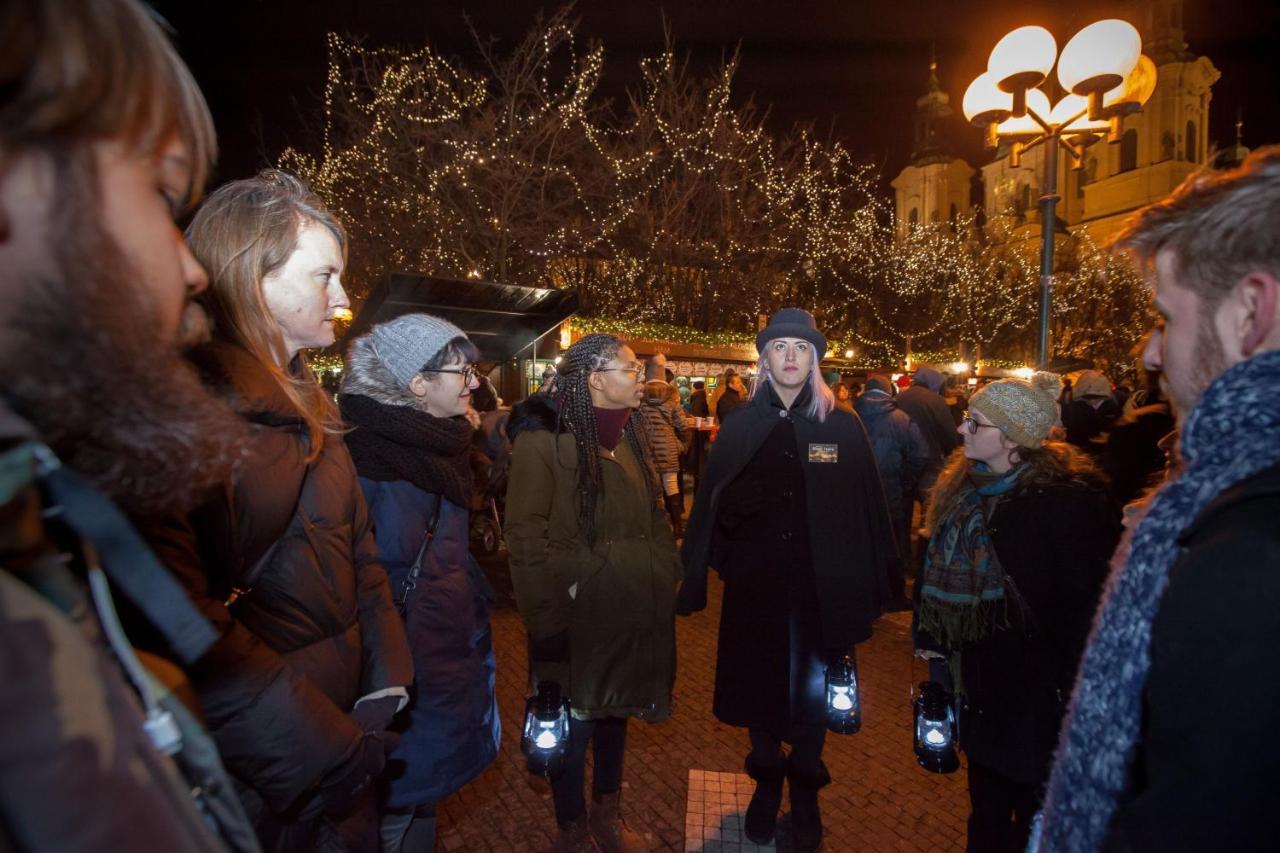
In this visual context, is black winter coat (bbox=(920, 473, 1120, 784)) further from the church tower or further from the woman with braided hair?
the church tower

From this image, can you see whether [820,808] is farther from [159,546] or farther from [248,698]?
[159,546]

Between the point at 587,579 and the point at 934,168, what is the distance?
229 feet

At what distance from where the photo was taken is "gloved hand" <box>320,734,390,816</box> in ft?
5.00

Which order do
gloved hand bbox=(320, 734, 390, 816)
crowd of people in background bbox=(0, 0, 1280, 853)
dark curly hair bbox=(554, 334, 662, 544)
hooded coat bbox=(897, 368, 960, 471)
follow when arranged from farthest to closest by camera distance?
hooded coat bbox=(897, 368, 960, 471) < dark curly hair bbox=(554, 334, 662, 544) < gloved hand bbox=(320, 734, 390, 816) < crowd of people in background bbox=(0, 0, 1280, 853)

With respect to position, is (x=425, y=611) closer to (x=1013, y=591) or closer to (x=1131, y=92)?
(x=1013, y=591)

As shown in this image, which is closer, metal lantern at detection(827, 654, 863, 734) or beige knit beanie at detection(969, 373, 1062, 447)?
beige knit beanie at detection(969, 373, 1062, 447)

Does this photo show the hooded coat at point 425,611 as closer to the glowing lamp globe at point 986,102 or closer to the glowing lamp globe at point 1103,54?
the glowing lamp globe at point 1103,54

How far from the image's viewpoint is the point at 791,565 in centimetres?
315

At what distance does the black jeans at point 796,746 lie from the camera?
308 centimetres

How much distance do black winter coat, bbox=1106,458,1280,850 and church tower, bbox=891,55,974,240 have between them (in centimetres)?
6727

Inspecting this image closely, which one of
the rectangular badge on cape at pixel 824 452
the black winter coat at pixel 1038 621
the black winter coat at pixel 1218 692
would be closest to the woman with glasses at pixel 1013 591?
the black winter coat at pixel 1038 621

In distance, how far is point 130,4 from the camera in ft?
2.44

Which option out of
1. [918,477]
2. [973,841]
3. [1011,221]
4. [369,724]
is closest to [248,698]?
[369,724]

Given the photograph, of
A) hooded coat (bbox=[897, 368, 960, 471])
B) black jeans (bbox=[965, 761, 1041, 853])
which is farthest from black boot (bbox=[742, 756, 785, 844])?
hooded coat (bbox=[897, 368, 960, 471])
